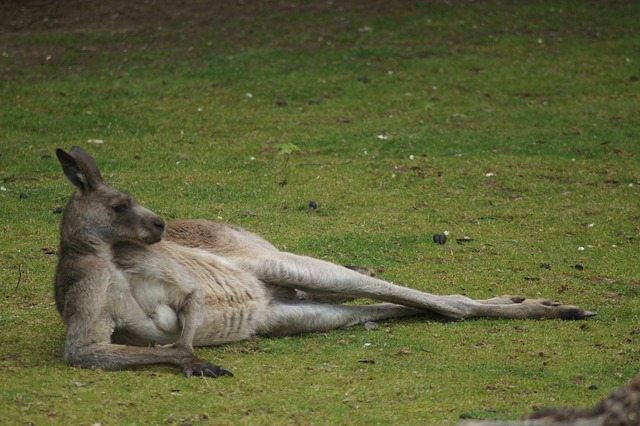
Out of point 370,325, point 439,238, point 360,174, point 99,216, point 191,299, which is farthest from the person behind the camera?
point 360,174

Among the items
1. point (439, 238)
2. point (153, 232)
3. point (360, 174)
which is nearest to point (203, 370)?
point (153, 232)

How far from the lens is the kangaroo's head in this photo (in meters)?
5.95

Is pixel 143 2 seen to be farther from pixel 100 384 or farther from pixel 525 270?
pixel 100 384

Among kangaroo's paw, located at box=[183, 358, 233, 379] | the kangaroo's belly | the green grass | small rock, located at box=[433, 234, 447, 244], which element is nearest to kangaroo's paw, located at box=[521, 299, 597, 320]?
the green grass

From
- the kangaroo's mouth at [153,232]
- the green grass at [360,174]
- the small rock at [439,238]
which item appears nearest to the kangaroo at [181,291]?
the kangaroo's mouth at [153,232]

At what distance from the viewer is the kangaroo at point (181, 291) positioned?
566 centimetres

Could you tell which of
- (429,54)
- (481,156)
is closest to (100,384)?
(481,156)

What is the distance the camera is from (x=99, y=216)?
19.6 feet

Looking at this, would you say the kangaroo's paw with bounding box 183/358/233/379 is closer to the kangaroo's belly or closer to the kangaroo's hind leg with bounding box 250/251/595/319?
the kangaroo's belly

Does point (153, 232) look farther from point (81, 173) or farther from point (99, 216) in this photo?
point (81, 173)

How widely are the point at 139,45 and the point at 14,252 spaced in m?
8.25

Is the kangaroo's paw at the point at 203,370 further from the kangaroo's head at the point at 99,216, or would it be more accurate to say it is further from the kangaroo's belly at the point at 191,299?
the kangaroo's head at the point at 99,216

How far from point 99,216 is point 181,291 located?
722mm

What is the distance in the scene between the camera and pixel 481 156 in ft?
37.8
